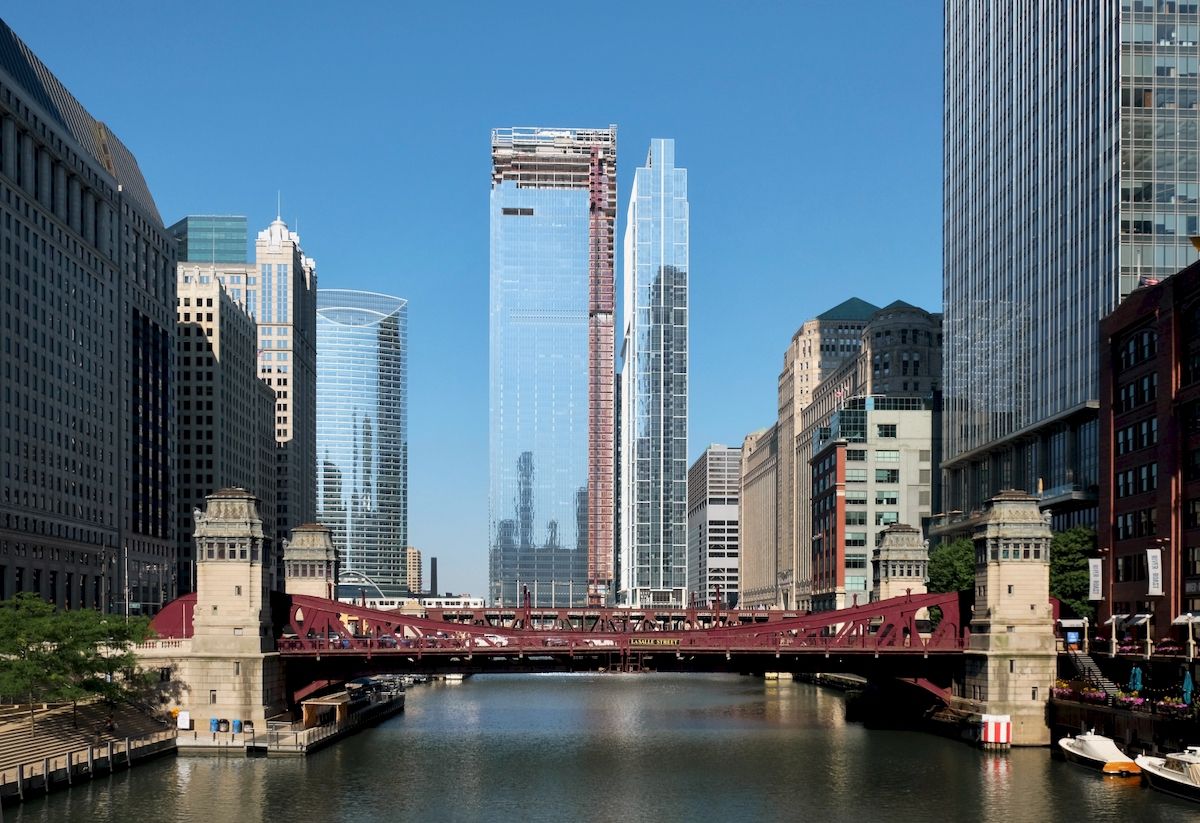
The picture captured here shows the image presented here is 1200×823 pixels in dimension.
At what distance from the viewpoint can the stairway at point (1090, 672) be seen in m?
108

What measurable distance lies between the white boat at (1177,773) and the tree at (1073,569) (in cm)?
4623

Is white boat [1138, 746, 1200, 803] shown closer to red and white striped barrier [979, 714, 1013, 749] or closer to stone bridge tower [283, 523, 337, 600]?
red and white striped barrier [979, 714, 1013, 749]

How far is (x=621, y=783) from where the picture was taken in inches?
3765

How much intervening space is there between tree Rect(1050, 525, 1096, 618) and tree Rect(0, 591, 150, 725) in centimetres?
7743

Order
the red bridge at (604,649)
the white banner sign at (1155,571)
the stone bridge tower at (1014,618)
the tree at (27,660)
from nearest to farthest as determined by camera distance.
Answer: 1. the tree at (27,660)
2. the stone bridge tower at (1014,618)
3. the white banner sign at (1155,571)
4. the red bridge at (604,649)

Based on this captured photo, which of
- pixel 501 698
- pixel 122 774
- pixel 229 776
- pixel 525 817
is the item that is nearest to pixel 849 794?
pixel 525 817

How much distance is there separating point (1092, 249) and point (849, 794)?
7558 cm

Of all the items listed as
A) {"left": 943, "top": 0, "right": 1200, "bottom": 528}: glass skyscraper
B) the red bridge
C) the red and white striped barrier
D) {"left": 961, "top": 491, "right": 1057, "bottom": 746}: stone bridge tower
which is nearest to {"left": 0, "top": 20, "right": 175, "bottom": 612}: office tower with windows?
the red bridge

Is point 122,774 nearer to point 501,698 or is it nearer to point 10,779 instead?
point 10,779

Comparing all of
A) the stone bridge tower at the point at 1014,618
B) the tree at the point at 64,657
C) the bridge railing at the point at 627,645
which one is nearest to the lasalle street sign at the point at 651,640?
the bridge railing at the point at 627,645

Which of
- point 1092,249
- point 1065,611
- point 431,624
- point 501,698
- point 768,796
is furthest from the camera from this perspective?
point 501,698

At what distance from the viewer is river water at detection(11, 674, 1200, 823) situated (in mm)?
83188

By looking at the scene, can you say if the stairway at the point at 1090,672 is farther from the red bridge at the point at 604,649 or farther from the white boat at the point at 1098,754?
the red bridge at the point at 604,649

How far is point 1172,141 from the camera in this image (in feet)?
459
